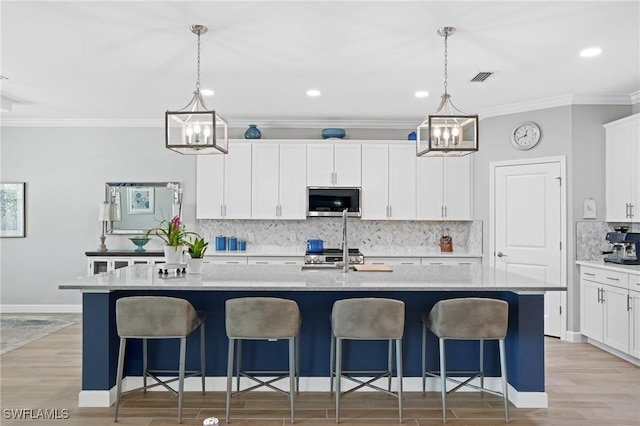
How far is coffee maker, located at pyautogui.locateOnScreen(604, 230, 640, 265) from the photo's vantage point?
184 inches

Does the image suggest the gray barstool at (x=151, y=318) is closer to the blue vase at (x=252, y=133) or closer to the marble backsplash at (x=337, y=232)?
the marble backsplash at (x=337, y=232)

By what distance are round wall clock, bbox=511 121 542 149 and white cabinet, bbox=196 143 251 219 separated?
3292 millimetres

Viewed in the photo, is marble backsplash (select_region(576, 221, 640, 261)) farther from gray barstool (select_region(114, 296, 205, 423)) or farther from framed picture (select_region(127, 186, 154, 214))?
framed picture (select_region(127, 186, 154, 214))

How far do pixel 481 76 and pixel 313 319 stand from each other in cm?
279

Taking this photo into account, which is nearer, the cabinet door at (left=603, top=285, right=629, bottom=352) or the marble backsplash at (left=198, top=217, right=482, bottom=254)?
the cabinet door at (left=603, top=285, right=629, bottom=352)

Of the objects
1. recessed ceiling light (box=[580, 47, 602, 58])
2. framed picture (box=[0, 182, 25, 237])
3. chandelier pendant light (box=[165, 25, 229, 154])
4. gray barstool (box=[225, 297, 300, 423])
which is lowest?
gray barstool (box=[225, 297, 300, 423])

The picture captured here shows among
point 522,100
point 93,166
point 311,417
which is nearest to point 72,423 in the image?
point 311,417

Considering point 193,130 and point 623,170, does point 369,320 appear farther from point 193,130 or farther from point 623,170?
point 623,170

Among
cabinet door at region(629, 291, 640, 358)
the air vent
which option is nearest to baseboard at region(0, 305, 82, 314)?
the air vent

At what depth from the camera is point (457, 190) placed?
6.16 m

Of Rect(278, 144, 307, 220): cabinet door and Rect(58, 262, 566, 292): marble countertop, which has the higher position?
Rect(278, 144, 307, 220): cabinet door

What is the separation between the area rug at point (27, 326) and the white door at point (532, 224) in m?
5.31

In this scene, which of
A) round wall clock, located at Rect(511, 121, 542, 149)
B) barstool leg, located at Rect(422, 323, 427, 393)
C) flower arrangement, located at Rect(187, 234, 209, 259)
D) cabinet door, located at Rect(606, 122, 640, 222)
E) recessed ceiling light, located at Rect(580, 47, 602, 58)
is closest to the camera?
barstool leg, located at Rect(422, 323, 427, 393)

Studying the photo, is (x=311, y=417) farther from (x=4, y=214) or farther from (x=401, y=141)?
(x=4, y=214)
